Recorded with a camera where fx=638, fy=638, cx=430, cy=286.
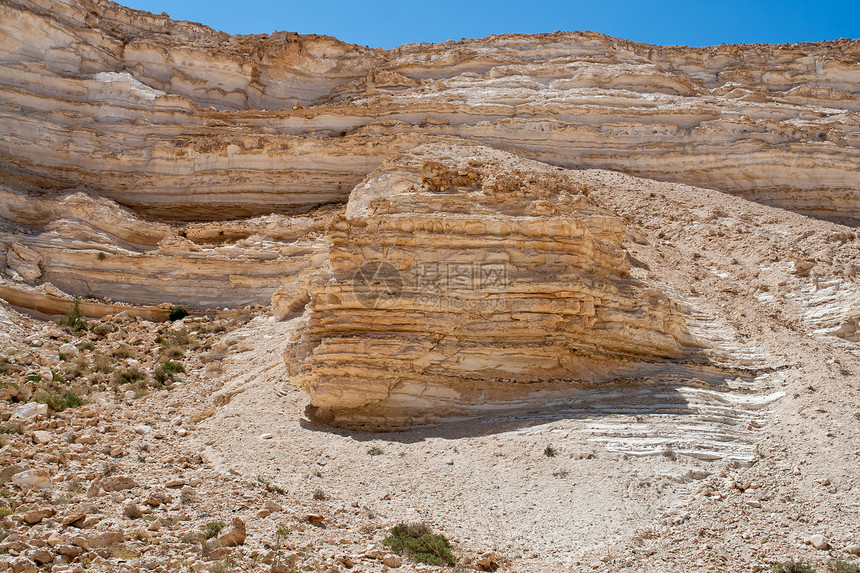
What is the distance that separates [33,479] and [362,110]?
793 inches

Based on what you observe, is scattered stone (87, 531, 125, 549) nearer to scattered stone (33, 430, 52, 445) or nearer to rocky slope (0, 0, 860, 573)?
rocky slope (0, 0, 860, 573)

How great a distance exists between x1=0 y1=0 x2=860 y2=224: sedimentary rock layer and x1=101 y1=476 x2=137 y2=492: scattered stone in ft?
51.1

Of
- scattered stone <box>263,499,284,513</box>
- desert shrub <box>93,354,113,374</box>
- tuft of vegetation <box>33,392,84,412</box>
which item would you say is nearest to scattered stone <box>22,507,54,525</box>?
scattered stone <box>263,499,284,513</box>

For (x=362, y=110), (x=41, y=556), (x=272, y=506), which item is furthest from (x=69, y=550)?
(x=362, y=110)

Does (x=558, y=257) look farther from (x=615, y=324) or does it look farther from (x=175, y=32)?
(x=175, y=32)

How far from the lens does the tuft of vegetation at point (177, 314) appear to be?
55.0ft

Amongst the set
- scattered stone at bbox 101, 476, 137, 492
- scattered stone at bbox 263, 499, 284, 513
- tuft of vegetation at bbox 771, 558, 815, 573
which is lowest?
scattered stone at bbox 263, 499, 284, 513

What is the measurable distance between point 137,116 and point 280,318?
12.7 meters

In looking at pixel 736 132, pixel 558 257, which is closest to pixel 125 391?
pixel 558 257

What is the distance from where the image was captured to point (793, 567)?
5852 millimetres

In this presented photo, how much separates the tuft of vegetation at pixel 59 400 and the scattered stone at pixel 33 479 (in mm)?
3604

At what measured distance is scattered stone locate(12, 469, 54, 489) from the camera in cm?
636

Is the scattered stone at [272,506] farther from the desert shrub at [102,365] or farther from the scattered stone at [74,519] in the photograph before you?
the desert shrub at [102,365]

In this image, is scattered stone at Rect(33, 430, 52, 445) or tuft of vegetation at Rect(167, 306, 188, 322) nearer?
scattered stone at Rect(33, 430, 52, 445)
